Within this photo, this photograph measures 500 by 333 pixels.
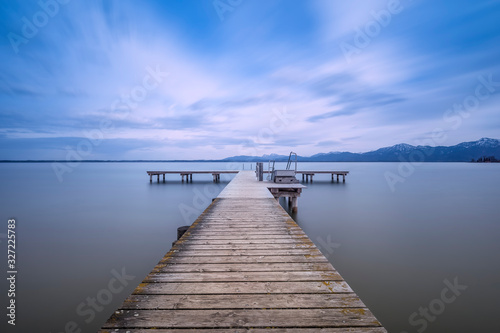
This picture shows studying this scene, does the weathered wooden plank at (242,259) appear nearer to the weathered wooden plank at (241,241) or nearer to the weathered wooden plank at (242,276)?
the weathered wooden plank at (242,276)

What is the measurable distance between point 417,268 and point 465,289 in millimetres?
1107

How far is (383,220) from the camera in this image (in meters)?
12.0

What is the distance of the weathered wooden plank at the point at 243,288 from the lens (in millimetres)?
2410

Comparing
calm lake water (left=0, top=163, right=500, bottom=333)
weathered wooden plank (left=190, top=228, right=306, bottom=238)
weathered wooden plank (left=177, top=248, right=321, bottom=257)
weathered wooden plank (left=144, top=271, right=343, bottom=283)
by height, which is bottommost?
calm lake water (left=0, top=163, right=500, bottom=333)

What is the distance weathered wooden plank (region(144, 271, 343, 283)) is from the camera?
266cm

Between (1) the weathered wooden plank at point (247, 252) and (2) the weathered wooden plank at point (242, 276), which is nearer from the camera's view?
(2) the weathered wooden plank at point (242, 276)

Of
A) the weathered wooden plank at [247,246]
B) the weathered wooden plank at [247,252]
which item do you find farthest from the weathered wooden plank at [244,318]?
the weathered wooden plank at [247,246]

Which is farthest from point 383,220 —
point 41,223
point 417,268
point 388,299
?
point 41,223

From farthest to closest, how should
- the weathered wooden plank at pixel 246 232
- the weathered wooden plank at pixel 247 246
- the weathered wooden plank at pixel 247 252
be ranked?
the weathered wooden plank at pixel 246 232
the weathered wooden plank at pixel 247 246
the weathered wooden plank at pixel 247 252

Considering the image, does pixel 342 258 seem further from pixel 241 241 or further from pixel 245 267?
pixel 245 267

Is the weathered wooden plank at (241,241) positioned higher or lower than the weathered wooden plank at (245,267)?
lower

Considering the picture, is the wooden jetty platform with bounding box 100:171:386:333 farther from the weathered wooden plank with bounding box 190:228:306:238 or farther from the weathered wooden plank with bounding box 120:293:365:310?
the weathered wooden plank with bounding box 190:228:306:238

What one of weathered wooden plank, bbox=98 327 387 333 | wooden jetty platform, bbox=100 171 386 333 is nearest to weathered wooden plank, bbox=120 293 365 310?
wooden jetty platform, bbox=100 171 386 333

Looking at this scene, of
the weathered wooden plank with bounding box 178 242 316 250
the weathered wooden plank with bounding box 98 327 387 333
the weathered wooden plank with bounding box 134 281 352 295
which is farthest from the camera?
the weathered wooden plank with bounding box 178 242 316 250
